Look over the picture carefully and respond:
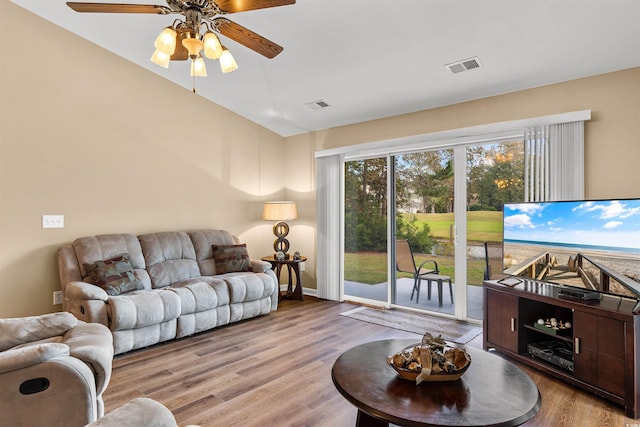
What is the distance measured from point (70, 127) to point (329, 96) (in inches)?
109

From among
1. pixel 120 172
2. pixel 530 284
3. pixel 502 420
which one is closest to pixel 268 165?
pixel 120 172

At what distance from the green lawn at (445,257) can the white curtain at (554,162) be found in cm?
53

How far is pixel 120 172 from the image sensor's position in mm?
4152

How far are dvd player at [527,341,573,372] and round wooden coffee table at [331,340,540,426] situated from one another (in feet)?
3.43

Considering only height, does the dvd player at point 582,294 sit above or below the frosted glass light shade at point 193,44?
below

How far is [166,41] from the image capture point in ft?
7.46

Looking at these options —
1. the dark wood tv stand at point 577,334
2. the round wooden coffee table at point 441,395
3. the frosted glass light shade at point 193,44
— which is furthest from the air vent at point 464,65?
the round wooden coffee table at point 441,395

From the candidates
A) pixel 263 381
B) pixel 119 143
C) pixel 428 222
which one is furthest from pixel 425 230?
pixel 119 143

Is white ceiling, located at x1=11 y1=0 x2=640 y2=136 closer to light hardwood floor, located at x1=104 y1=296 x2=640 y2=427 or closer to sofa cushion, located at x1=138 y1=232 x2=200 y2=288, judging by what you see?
sofa cushion, located at x1=138 y1=232 x2=200 y2=288

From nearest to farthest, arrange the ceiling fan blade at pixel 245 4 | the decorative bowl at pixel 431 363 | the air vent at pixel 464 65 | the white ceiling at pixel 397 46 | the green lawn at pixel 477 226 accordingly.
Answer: the decorative bowl at pixel 431 363 < the ceiling fan blade at pixel 245 4 < the white ceiling at pixel 397 46 < the air vent at pixel 464 65 < the green lawn at pixel 477 226

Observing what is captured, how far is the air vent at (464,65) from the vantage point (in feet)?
10.8

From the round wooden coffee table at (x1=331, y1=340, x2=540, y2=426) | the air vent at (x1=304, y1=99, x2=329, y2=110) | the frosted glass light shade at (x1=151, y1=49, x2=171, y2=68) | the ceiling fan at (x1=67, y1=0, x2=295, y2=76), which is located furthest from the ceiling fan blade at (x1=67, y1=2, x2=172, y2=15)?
the air vent at (x1=304, y1=99, x2=329, y2=110)

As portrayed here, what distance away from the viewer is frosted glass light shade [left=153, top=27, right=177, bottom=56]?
2260mm

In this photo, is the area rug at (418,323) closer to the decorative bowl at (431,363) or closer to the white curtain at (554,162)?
the white curtain at (554,162)
